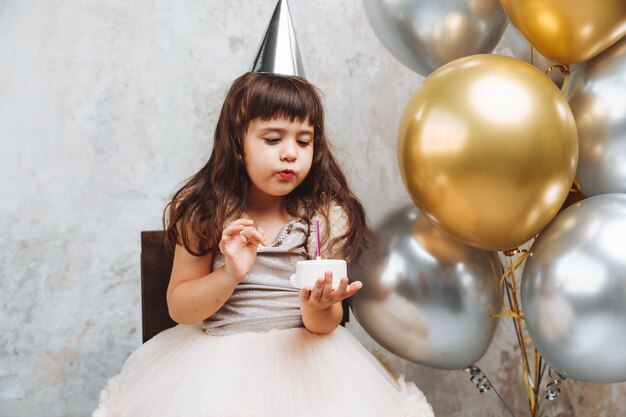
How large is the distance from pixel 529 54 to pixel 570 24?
25 cm

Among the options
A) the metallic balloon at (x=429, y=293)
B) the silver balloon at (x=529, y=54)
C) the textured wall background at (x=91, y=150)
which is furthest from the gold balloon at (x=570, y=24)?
the textured wall background at (x=91, y=150)

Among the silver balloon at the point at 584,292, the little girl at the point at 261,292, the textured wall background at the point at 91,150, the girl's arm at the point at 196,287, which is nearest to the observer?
the silver balloon at the point at 584,292

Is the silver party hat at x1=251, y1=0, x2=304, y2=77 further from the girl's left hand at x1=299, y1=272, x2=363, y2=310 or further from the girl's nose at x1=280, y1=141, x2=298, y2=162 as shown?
the girl's left hand at x1=299, y1=272, x2=363, y2=310

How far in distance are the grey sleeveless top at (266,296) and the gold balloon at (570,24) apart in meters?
0.54

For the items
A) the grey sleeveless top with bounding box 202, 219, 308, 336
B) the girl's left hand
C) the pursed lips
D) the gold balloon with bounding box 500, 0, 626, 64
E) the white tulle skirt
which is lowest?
the white tulle skirt

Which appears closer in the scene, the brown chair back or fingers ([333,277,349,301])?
fingers ([333,277,349,301])

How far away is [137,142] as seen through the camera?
5.08 feet

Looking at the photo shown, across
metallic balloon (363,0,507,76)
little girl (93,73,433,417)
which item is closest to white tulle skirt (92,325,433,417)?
little girl (93,73,433,417)

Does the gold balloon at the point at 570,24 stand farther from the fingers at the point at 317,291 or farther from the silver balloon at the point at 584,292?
the fingers at the point at 317,291

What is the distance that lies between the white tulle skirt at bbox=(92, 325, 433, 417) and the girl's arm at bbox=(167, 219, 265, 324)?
A: 6 centimetres

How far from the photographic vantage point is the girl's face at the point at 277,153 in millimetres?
1141

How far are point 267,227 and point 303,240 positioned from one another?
74 millimetres

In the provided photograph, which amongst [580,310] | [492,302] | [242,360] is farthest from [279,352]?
[580,310]

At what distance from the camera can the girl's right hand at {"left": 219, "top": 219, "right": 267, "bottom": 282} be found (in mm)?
1023
